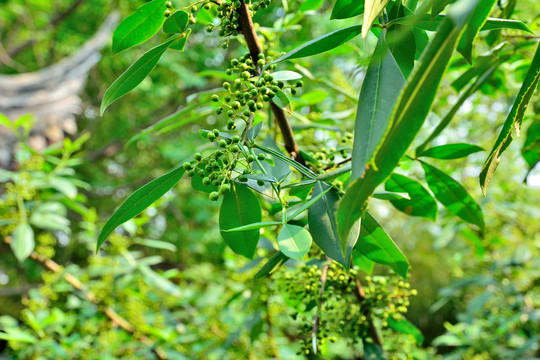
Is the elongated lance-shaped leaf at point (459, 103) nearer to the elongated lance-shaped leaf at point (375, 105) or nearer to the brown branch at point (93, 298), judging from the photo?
the elongated lance-shaped leaf at point (375, 105)

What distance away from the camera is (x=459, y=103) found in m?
0.53

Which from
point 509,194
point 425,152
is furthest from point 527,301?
point 425,152

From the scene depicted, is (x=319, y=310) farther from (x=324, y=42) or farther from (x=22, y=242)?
(x=22, y=242)

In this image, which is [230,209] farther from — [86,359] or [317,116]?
[86,359]

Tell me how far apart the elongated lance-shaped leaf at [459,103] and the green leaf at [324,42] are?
0.17 meters

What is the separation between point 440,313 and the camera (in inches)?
236

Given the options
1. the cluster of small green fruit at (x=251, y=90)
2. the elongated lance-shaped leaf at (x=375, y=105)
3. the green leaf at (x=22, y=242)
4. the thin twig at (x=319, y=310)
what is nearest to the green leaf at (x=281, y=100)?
the cluster of small green fruit at (x=251, y=90)

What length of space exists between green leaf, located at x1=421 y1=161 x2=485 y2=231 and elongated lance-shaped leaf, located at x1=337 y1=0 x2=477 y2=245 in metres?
0.33

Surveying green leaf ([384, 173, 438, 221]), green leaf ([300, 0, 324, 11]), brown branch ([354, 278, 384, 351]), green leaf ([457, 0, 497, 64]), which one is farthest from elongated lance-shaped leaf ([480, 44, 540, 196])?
green leaf ([300, 0, 324, 11])

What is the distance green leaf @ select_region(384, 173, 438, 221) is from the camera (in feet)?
1.79

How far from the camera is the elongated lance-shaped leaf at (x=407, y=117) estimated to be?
0.23 metres

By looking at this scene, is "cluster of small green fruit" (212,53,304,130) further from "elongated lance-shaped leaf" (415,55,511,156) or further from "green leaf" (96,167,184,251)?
"elongated lance-shaped leaf" (415,55,511,156)

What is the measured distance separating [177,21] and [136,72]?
65 mm

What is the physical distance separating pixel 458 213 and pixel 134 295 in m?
1.05
